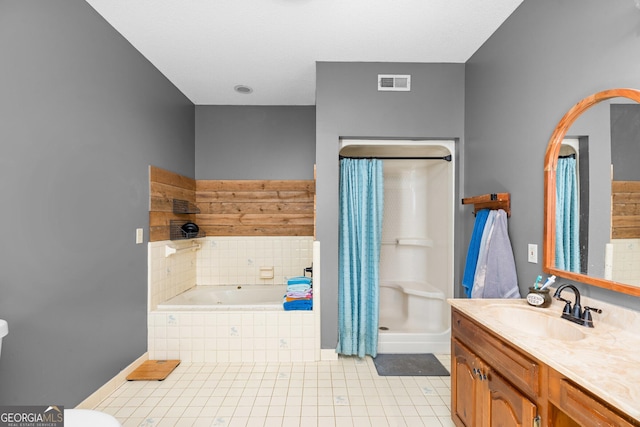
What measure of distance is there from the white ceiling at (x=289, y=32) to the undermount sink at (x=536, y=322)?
6.02 feet

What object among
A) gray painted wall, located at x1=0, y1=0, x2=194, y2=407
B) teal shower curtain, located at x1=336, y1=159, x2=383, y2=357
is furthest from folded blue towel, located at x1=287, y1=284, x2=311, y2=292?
gray painted wall, located at x1=0, y1=0, x2=194, y2=407

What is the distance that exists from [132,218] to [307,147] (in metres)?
1.99

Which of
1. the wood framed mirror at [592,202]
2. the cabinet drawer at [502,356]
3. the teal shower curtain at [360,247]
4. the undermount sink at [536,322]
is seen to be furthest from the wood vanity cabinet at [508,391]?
the teal shower curtain at [360,247]

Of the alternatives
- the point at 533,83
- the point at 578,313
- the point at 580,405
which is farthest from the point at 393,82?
the point at 580,405

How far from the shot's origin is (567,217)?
Result: 60.5 inches

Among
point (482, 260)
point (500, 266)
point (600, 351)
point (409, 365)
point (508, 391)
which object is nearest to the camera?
point (600, 351)

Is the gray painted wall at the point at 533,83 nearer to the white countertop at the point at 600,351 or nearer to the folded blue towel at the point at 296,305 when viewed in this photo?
the white countertop at the point at 600,351

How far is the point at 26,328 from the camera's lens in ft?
4.94

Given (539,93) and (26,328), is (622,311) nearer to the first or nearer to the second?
(539,93)

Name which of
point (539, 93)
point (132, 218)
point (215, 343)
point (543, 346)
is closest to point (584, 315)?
point (543, 346)

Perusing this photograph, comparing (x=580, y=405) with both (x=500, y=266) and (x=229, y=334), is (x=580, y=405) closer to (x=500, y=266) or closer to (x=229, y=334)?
(x=500, y=266)

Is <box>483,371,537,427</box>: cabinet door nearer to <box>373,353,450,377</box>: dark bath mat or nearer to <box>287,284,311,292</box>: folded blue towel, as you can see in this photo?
<box>373,353,450,377</box>: dark bath mat

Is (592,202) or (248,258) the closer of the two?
(592,202)

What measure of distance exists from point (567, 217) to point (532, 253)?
0.34 meters
